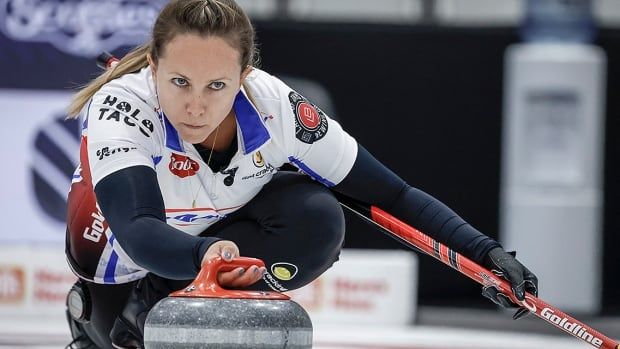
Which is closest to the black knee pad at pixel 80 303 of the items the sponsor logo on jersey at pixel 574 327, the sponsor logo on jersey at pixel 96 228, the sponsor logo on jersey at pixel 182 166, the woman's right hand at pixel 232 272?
the sponsor logo on jersey at pixel 96 228

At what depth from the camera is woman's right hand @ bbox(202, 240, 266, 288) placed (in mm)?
2084

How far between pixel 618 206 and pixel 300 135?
4.69 metres

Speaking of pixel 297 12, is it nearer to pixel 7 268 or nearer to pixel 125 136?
pixel 7 268

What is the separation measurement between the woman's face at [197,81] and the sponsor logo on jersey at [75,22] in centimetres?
339

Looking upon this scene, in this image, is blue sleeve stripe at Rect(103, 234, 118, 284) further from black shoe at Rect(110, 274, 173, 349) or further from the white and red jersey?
black shoe at Rect(110, 274, 173, 349)

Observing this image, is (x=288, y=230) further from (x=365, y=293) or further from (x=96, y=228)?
(x=365, y=293)

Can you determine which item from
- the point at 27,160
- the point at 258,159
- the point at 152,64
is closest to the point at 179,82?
the point at 152,64

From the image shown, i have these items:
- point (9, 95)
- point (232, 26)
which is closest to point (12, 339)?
point (9, 95)

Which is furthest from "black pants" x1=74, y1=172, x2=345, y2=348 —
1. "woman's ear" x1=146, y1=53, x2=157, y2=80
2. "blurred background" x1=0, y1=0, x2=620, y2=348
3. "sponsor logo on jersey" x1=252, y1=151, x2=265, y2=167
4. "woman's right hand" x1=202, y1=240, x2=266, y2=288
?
"blurred background" x1=0, y1=0, x2=620, y2=348

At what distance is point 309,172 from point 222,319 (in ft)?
2.80

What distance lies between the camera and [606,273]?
23.4 ft

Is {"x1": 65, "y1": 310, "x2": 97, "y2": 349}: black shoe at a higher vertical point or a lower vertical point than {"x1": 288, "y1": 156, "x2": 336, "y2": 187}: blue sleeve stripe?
lower

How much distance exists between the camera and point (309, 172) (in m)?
2.82

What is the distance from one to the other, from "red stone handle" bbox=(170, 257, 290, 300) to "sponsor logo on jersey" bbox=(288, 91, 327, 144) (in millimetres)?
664
